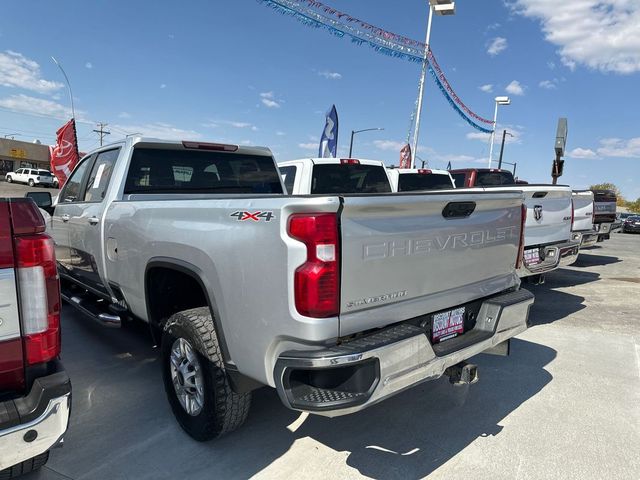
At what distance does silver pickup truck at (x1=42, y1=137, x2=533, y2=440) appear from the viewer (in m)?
2.17

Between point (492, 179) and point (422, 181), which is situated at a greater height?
point (492, 179)

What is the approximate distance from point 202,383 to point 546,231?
486cm

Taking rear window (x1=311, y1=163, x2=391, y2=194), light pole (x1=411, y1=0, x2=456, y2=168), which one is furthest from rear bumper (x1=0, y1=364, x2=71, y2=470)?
light pole (x1=411, y1=0, x2=456, y2=168)

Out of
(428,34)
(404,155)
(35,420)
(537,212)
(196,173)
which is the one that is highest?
(428,34)

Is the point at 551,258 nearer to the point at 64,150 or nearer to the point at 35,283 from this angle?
the point at 35,283

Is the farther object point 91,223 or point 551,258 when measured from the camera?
point 551,258

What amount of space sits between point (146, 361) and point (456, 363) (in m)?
2.97

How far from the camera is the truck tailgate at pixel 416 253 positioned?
2244 millimetres

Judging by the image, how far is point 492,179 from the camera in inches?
437

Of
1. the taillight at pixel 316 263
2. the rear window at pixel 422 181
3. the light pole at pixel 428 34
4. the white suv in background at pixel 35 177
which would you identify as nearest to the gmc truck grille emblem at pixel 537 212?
the rear window at pixel 422 181

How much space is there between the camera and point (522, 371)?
4215 millimetres

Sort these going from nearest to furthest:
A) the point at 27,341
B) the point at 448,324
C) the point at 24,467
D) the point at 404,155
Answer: the point at 27,341 → the point at 24,467 → the point at 448,324 → the point at 404,155

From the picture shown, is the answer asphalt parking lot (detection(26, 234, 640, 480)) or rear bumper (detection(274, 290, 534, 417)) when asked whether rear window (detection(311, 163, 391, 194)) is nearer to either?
asphalt parking lot (detection(26, 234, 640, 480))

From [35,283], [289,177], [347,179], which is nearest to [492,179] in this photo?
[347,179]
